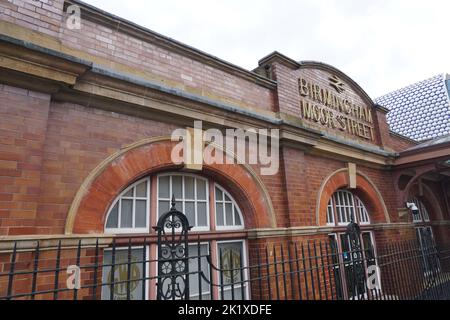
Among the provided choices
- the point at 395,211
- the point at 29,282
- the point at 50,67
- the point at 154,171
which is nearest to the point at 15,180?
the point at 29,282

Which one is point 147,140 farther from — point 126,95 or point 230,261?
point 230,261

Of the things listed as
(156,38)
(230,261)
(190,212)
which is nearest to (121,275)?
(190,212)

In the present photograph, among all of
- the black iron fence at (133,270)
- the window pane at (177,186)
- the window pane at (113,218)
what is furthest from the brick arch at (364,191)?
the window pane at (113,218)

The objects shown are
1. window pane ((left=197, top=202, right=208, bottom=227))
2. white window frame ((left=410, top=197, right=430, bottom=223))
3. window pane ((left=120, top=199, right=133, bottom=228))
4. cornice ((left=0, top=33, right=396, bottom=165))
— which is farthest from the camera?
white window frame ((left=410, top=197, right=430, bottom=223))

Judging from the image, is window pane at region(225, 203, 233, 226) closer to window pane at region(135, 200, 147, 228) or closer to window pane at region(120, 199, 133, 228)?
window pane at region(135, 200, 147, 228)

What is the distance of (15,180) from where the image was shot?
2609mm

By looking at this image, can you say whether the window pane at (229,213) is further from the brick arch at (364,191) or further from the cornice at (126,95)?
the brick arch at (364,191)

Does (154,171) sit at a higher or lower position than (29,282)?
higher

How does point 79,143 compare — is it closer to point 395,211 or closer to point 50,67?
point 50,67

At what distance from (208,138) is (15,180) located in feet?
7.84

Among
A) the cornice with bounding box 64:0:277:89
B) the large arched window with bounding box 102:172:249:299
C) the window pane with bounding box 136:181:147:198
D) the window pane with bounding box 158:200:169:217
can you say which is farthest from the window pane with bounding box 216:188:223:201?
the cornice with bounding box 64:0:277:89

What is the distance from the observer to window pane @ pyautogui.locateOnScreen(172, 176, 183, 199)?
4.05 metres

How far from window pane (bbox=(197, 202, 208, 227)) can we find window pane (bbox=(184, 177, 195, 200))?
0.18 metres

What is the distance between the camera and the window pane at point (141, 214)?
364cm
